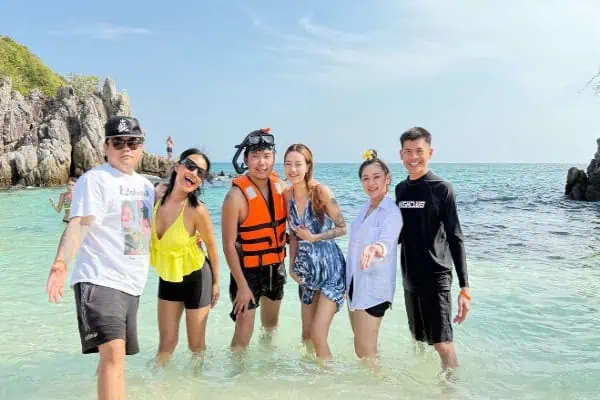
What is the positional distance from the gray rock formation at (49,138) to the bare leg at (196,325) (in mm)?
37916

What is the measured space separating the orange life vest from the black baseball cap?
1213mm

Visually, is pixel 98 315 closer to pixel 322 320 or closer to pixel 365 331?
pixel 322 320

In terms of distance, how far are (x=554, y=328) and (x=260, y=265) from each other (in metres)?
4.25

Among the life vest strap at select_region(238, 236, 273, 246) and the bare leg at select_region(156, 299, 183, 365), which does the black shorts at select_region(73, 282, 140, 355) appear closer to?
the bare leg at select_region(156, 299, 183, 365)

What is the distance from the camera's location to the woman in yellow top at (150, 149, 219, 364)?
4344 mm

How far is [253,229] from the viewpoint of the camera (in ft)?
15.6

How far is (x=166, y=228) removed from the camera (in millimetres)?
4367

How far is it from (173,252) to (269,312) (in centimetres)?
147

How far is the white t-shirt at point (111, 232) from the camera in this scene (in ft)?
11.4

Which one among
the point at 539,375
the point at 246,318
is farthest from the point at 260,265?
the point at 539,375

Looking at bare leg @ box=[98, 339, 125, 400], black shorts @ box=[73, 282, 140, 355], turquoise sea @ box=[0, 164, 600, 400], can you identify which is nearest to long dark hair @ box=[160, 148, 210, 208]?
black shorts @ box=[73, 282, 140, 355]

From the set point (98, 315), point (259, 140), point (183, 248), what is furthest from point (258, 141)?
point (98, 315)

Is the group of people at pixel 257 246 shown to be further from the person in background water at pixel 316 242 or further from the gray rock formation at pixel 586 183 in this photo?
the gray rock formation at pixel 586 183

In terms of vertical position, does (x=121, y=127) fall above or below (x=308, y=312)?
above
